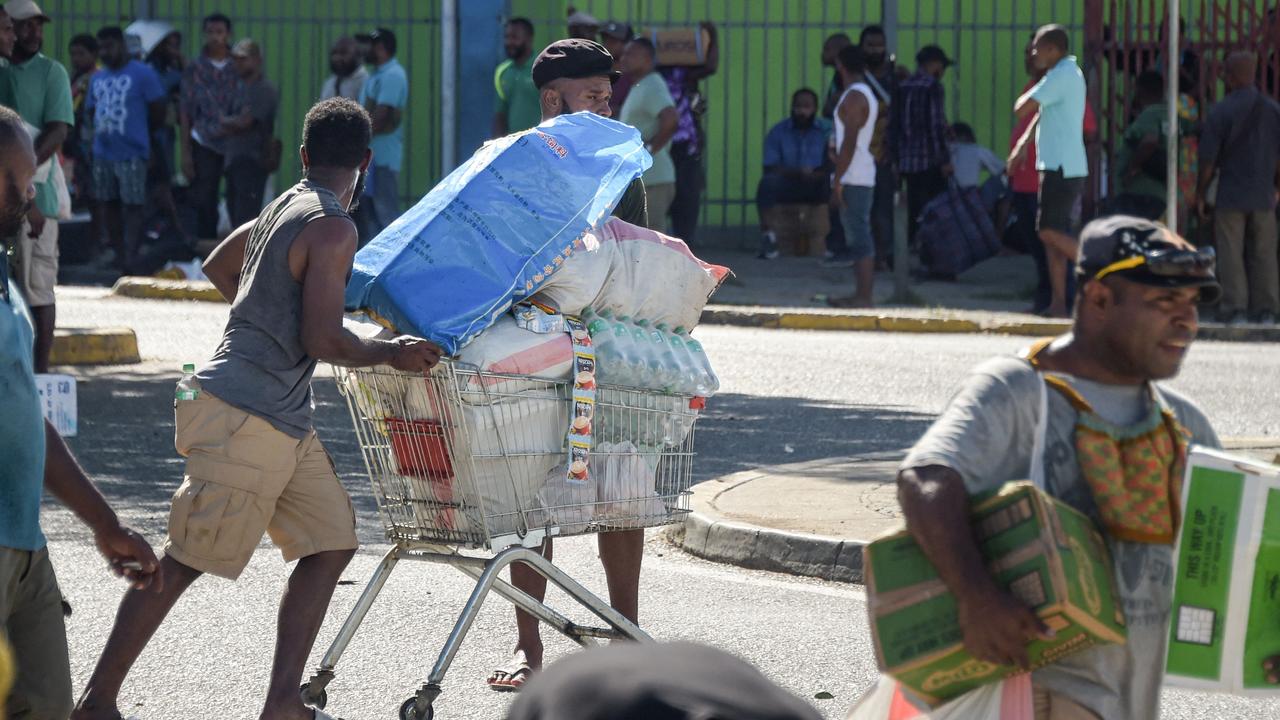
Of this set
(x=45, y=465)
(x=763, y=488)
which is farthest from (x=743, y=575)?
(x=45, y=465)

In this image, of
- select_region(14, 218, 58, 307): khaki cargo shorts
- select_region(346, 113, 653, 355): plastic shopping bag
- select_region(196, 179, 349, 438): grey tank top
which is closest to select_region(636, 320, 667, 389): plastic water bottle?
select_region(346, 113, 653, 355): plastic shopping bag

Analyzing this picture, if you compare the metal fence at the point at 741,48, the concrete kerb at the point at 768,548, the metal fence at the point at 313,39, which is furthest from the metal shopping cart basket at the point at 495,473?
the metal fence at the point at 313,39

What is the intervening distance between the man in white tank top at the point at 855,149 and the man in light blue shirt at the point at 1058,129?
1598 millimetres

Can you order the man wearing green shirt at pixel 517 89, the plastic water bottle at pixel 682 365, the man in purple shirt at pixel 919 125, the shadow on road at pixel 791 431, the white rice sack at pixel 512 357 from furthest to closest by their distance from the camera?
the man in purple shirt at pixel 919 125, the man wearing green shirt at pixel 517 89, the shadow on road at pixel 791 431, the plastic water bottle at pixel 682 365, the white rice sack at pixel 512 357

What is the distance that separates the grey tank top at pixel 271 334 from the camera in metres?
4.88

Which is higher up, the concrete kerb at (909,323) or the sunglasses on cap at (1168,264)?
the sunglasses on cap at (1168,264)

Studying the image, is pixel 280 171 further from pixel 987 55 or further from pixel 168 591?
pixel 168 591

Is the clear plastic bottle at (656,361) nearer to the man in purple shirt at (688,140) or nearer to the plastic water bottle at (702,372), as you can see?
the plastic water bottle at (702,372)

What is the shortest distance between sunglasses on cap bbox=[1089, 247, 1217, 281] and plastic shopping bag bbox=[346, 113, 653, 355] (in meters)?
1.99

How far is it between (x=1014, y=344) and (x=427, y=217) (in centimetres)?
1024

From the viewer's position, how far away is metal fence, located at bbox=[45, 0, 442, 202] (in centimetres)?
2152

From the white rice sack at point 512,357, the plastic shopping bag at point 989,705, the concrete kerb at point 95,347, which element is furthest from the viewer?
the concrete kerb at point 95,347

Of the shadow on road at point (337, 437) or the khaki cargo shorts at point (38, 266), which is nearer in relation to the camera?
the shadow on road at point (337, 437)

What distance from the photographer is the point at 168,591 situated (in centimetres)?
483
